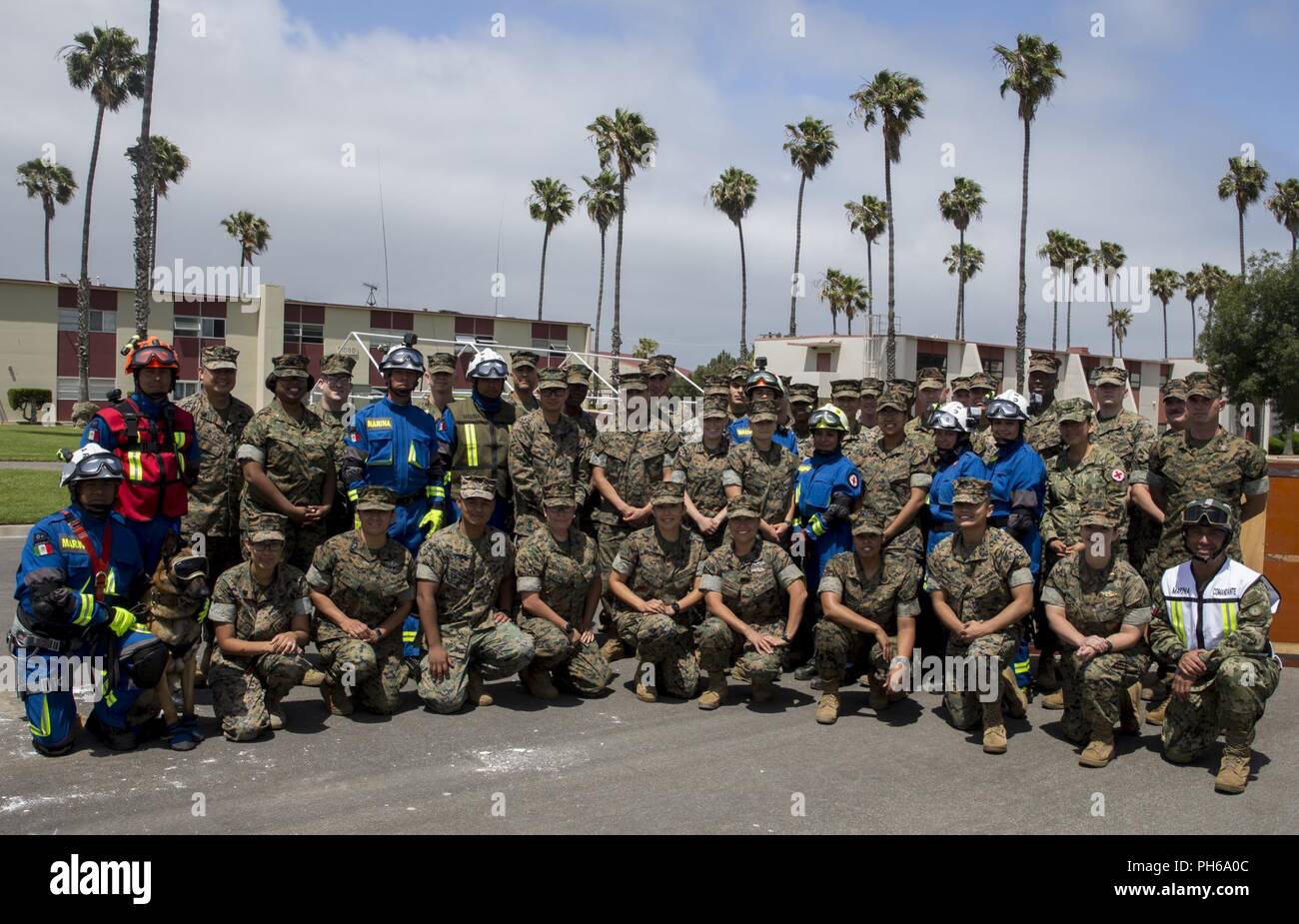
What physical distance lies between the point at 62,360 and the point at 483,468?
48.2 m

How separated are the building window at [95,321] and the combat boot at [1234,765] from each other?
52462 millimetres

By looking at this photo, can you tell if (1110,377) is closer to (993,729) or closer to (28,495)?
(993,729)

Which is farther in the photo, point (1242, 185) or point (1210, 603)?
point (1242, 185)

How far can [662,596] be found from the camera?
752 centimetres

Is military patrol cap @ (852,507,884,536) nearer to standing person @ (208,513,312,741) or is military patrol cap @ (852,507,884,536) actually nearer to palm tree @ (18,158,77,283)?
standing person @ (208,513,312,741)

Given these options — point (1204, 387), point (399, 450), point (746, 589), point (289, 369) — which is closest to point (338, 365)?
point (289, 369)

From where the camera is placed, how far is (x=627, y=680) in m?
7.65

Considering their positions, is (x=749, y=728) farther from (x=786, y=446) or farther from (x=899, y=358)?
(x=899, y=358)

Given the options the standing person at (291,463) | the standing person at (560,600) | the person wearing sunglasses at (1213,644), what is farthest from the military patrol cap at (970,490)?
A: the standing person at (291,463)

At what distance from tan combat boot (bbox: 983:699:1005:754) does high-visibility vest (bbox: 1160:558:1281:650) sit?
1.13 metres

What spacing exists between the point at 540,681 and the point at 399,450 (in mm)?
1979

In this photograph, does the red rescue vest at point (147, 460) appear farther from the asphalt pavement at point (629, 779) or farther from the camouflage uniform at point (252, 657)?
the asphalt pavement at point (629, 779)

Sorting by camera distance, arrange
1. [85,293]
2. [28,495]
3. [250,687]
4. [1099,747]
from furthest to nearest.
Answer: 1. [85,293]
2. [28,495]
3. [250,687]
4. [1099,747]

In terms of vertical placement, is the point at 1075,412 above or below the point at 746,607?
above
